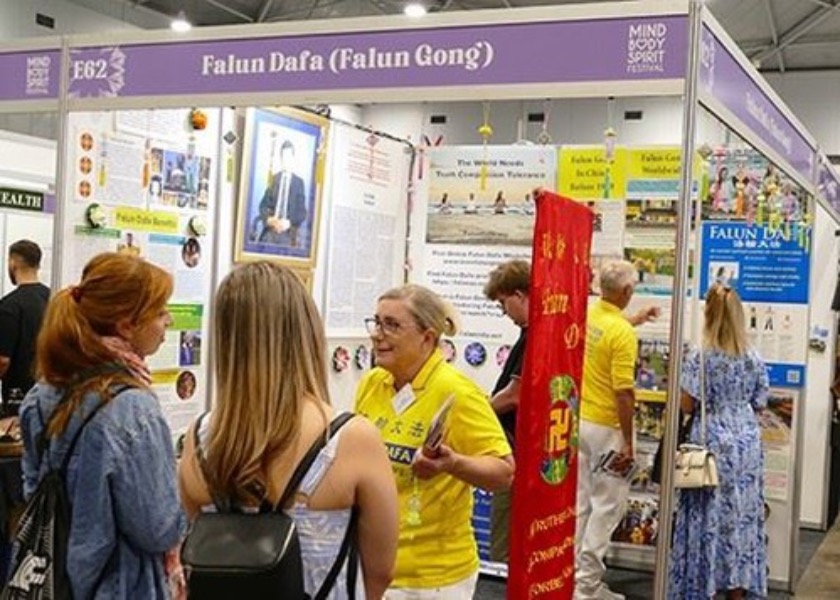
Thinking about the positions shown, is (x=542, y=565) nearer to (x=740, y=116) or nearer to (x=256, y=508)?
(x=256, y=508)

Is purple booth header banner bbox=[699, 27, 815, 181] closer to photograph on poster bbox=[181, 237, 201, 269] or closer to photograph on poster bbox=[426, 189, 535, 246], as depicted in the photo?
photograph on poster bbox=[426, 189, 535, 246]

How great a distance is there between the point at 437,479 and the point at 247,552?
83 cm

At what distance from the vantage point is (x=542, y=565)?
8.69 feet

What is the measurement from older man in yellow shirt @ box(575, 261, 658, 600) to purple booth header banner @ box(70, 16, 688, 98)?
6.57 ft

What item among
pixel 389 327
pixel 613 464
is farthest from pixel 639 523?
pixel 389 327

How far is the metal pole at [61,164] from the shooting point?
3311 millimetres

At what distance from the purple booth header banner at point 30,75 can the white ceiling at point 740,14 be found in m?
6.69

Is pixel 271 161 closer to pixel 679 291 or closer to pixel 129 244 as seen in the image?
pixel 129 244

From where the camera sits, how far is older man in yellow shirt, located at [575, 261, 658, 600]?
4.52 m

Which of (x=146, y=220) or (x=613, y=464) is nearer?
(x=146, y=220)

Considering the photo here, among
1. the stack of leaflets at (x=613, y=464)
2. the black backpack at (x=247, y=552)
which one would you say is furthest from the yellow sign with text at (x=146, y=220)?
the black backpack at (x=247, y=552)

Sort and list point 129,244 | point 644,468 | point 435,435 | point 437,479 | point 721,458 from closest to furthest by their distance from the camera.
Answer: point 435,435 < point 437,479 < point 129,244 < point 721,458 < point 644,468

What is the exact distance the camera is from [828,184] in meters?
5.36

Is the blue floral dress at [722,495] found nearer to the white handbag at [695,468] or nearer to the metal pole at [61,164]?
the white handbag at [695,468]
